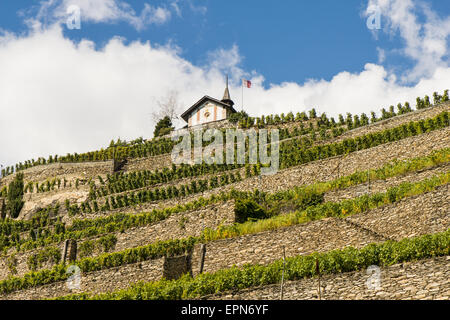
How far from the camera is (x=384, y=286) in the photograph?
1816cm

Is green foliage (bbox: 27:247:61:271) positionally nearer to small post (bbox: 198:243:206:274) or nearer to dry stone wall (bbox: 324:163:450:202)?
small post (bbox: 198:243:206:274)

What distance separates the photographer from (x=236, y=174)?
36.8 metres

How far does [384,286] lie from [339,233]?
5.36 m

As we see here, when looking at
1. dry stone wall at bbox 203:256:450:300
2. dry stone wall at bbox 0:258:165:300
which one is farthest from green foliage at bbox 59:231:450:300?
dry stone wall at bbox 0:258:165:300

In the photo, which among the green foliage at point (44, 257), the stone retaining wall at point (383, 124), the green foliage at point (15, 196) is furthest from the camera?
the green foliage at point (15, 196)

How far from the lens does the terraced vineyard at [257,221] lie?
19922 mm

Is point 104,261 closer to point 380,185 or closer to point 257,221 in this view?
point 257,221

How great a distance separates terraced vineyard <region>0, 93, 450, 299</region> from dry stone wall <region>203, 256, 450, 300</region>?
4 cm

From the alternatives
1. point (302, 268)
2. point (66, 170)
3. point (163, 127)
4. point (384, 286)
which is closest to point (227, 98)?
point (163, 127)

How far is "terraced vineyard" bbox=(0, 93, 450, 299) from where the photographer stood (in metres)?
19.9

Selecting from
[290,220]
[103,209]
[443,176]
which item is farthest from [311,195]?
[103,209]

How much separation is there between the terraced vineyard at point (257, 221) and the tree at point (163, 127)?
6.57m

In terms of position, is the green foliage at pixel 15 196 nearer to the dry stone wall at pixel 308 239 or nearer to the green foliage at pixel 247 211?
the dry stone wall at pixel 308 239

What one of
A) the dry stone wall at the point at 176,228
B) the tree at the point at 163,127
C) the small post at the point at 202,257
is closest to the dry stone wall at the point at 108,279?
the small post at the point at 202,257
